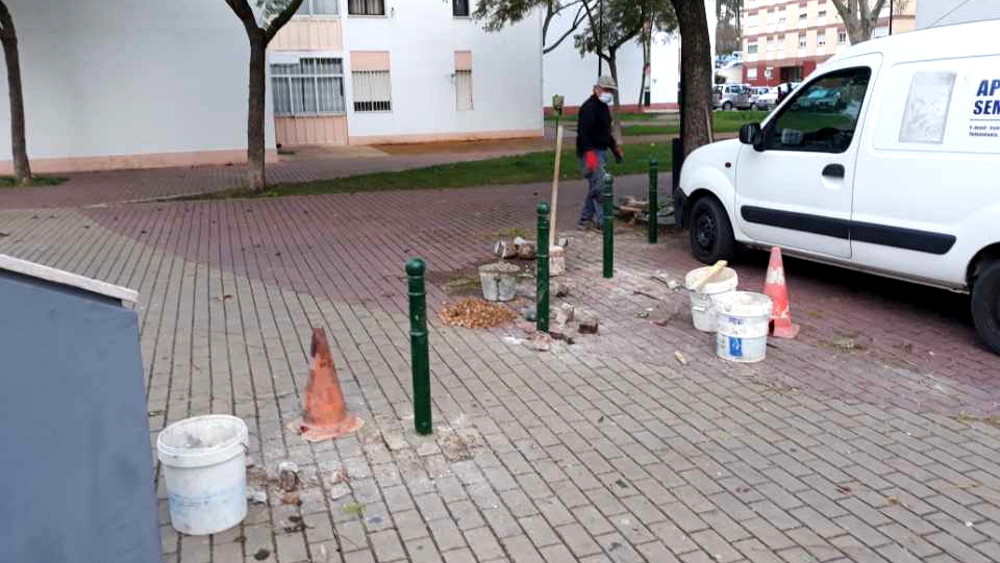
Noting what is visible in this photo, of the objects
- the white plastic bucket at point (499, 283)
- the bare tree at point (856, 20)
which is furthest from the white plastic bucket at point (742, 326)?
the bare tree at point (856, 20)

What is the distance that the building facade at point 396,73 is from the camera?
97.7 ft

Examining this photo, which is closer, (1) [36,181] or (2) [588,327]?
(2) [588,327]

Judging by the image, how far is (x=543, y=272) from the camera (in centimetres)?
648

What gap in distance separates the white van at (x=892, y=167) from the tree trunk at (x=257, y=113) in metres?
10.3

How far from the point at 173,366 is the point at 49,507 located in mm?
3184

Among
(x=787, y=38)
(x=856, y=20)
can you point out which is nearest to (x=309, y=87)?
(x=856, y=20)

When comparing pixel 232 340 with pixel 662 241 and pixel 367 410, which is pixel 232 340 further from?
pixel 662 241

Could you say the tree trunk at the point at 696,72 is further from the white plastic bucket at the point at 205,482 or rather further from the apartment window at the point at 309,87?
the apartment window at the point at 309,87

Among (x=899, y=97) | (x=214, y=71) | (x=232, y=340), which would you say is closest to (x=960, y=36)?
(x=899, y=97)

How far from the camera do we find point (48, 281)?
2910 millimetres

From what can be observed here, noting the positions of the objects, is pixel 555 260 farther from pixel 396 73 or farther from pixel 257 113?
pixel 396 73

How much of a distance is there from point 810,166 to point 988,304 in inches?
76.5

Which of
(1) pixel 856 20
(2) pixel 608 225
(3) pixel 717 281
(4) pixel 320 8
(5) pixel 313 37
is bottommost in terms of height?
(3) pixel 717 281

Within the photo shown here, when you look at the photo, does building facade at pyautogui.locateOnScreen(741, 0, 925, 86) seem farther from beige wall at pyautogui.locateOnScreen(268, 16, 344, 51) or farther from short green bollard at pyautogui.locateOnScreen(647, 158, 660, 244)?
short green bollard at pyautogui.locateOnScreen(647, 158, 660, 244)
